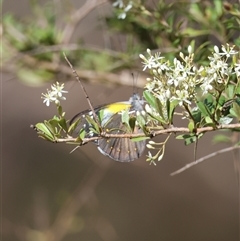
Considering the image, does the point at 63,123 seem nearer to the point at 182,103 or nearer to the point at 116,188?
the point at 182,103

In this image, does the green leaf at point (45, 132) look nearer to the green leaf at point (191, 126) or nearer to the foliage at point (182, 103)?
the foliage at point (182, 103)

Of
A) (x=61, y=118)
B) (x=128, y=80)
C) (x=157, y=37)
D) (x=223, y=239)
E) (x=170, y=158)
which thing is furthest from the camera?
(x=170, y=158)

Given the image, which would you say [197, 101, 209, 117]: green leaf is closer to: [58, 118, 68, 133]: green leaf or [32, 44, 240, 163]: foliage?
[32, 44, 240, 163]: foliage

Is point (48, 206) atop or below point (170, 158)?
below

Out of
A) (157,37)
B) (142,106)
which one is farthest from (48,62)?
(142,106)

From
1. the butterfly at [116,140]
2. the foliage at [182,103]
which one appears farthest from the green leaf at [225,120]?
the butterfly at [116,140]

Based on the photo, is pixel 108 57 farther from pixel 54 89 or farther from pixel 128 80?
pixel 54 89

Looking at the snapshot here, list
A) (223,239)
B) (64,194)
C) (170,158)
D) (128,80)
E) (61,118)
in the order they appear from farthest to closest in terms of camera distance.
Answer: (170,158) < (223,239) < (64,194) < (128,80) < (61,118)

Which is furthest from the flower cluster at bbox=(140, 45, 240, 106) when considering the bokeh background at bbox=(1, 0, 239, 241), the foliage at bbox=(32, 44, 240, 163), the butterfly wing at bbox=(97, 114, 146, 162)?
the bokeh background at bbox=(1, 0, 239, 241)
